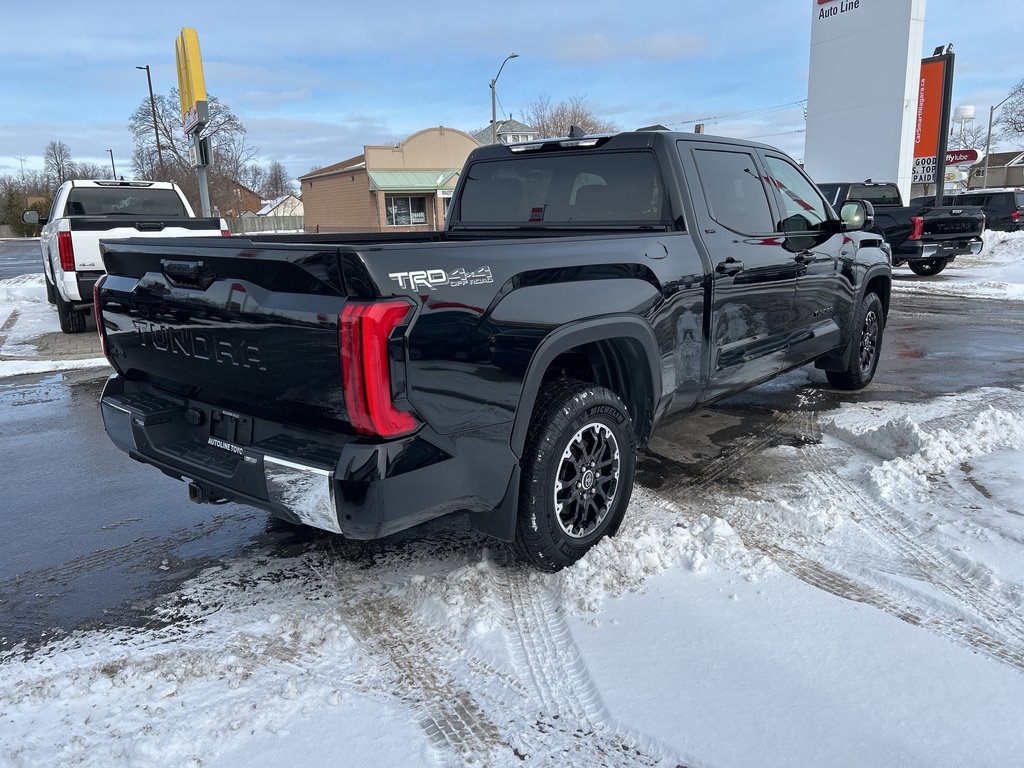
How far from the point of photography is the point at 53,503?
14.6 feet

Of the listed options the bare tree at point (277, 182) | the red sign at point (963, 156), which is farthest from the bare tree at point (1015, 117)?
the bare tree at point (277, 182)

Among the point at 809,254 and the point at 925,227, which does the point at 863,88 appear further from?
the point at 809,254

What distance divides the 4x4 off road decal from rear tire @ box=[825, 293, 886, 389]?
431 centimetres

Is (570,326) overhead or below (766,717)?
overhead

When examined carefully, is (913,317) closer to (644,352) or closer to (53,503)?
(644,352)

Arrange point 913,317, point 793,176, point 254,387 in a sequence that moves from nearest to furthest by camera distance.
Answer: point 254,387 → point 793,176 → point 913,317

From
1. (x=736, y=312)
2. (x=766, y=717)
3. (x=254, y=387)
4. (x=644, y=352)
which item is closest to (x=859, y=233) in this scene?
(x=736, y=312)

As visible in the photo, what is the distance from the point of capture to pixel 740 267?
427cm

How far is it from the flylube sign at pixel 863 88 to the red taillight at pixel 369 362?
71.0ft

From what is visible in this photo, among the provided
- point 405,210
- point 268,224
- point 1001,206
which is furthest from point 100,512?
point 268,224

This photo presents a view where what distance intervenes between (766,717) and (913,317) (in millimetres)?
10307

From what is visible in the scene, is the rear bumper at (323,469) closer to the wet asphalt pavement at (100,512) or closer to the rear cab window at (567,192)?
the wet asphalt pavement at (100,512)

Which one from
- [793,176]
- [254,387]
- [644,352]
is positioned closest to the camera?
[254,387]

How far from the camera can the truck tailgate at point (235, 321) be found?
2.53 meters
